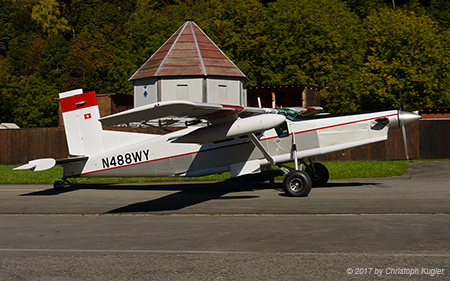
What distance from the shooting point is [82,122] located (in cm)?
1658

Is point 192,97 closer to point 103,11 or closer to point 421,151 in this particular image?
point 421,151

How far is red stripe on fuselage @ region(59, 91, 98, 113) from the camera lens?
16.5m

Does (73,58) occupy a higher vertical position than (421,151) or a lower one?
higher

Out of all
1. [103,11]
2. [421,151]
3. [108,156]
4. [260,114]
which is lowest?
[421,151]

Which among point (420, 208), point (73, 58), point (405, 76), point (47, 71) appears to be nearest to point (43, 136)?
point (420, 208)

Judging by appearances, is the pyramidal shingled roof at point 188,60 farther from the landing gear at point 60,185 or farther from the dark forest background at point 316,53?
the landing gear at point 60,185

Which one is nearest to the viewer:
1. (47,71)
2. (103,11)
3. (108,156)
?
(108,156)

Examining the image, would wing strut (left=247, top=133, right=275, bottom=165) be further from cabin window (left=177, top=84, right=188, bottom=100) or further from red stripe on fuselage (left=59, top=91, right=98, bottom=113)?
cabin window (left=177, top=84, right=188, bottom=100)

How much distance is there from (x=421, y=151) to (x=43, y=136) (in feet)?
76.5

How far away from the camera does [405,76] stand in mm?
53375

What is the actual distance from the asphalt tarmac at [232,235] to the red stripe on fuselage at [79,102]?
2.87m

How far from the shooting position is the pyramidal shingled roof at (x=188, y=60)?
3688 cm

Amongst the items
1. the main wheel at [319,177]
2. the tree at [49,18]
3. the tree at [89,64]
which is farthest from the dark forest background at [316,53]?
the tree at [49,18]

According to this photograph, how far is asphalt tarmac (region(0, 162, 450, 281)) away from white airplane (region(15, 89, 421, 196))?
844mm
